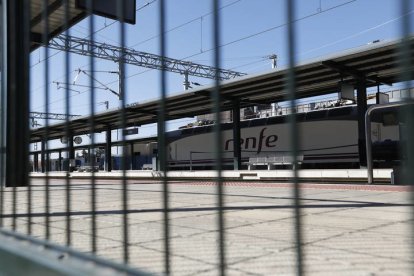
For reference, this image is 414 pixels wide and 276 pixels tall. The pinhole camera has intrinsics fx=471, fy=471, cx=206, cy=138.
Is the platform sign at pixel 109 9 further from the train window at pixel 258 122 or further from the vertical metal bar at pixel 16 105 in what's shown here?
the train window at pixel 258 122

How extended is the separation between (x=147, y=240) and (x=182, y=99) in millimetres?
16236

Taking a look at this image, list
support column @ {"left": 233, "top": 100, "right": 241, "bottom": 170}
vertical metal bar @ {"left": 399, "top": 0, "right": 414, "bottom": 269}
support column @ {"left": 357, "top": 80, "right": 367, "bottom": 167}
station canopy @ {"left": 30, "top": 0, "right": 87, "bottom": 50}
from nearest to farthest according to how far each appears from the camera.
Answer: vertical metal bar @ {"left": 399, "top": 0, "right": 414, "bottom": 269}, station canopy @ {"left": 30, "top": 0, "right": 87, "bottom": 50}, support column @ {"left": 357, "top": 80, "right": 367, "bottom": 167}, support column @ {"left": 233, "top": 100, "right": 241, "bottom": 170}

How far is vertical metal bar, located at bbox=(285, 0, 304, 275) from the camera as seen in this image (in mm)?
1475

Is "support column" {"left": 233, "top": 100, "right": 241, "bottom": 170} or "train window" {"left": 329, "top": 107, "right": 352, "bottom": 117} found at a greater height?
"train window" {"left": 329, "top": 107, "right": 352, "bottom": 117}

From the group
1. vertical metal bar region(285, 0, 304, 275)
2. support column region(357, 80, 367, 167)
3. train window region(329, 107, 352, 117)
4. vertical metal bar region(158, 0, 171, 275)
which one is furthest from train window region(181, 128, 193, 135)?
vertical metal bar region(285, 0, 304, 275)

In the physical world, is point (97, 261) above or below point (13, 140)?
below

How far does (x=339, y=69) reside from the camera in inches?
593

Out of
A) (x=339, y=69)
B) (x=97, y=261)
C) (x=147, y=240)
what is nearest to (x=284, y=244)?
(x=147, y=240)

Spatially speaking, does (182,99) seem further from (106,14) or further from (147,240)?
(106,14)

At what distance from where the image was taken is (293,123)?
1.50 m

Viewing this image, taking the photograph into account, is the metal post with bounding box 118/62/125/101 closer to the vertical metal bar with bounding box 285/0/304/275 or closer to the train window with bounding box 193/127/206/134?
the vertical metal bar with bounding box 285/0/304/275

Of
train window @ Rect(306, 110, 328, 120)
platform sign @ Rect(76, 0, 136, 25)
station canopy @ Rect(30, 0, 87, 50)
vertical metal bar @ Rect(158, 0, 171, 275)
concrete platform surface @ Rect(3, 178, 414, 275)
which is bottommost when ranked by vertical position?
concrete platform surface @ Rect(3, 178, 414, 275)

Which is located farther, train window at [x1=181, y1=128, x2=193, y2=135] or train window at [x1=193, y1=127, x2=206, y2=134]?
train window at [x1=181, y1=128, x2=193, y2=135]

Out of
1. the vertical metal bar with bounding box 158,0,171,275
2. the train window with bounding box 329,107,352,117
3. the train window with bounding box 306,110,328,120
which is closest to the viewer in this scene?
the vertical metal bar with bounding box 158,0,171,275
